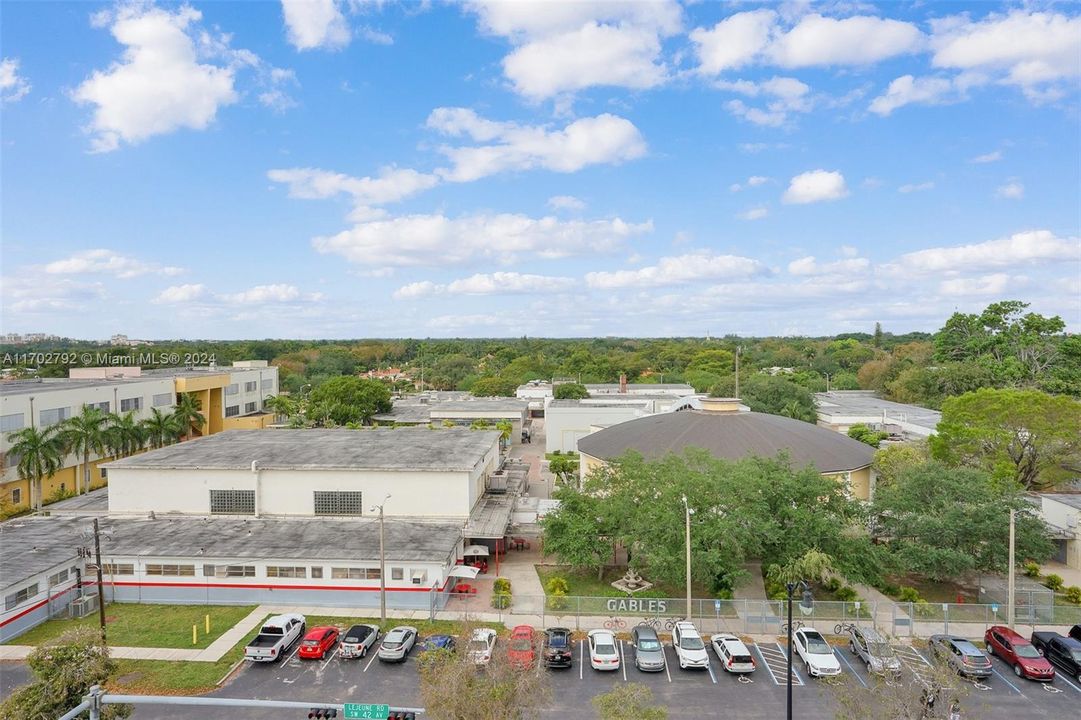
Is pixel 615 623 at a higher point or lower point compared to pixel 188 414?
lower

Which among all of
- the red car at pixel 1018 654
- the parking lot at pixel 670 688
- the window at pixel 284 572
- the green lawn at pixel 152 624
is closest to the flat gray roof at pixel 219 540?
the window at pixel 284 572

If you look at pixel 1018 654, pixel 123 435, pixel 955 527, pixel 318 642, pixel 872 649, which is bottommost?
pixel 1018 654

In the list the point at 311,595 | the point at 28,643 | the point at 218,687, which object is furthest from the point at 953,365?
the point at 28,643

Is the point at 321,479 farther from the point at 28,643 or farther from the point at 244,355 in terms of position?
the point at 244,355

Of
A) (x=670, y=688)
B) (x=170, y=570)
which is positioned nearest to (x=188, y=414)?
(x=170, y=570)

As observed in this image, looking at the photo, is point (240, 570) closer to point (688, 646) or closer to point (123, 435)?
point (688, 646)

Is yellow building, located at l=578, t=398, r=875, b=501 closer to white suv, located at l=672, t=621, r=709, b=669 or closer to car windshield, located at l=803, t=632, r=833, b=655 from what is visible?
→ white suv, located at l=672, t=621, r=709, b=669
